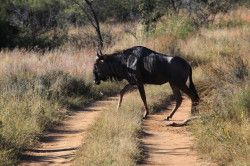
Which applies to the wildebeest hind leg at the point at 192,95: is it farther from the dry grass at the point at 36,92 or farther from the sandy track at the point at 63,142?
the dry grass at the point at 36,92

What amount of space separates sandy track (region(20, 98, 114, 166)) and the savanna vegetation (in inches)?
9.2

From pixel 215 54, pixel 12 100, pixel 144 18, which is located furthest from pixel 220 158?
pixel 144 18

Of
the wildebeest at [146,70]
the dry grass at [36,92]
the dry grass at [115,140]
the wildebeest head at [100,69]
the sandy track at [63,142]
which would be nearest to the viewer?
the dry grass at [115,140]

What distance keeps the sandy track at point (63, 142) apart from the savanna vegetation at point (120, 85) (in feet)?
0.76

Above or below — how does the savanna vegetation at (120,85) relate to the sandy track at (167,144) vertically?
above

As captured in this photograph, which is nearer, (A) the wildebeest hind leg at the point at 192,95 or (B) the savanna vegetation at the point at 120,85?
(B) the savanna vegetation at the point at 120,85

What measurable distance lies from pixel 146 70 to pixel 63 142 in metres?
3.40

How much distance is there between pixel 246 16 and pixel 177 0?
5.35 meters

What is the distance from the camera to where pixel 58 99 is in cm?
1502

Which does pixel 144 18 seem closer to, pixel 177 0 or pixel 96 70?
pixel 177 0

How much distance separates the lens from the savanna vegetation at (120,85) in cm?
952

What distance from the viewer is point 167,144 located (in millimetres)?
10875

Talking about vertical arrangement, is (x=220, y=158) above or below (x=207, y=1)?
below

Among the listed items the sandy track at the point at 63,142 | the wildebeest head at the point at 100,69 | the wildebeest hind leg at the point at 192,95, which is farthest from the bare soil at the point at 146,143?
the wildebeest head at the point at 100,69
